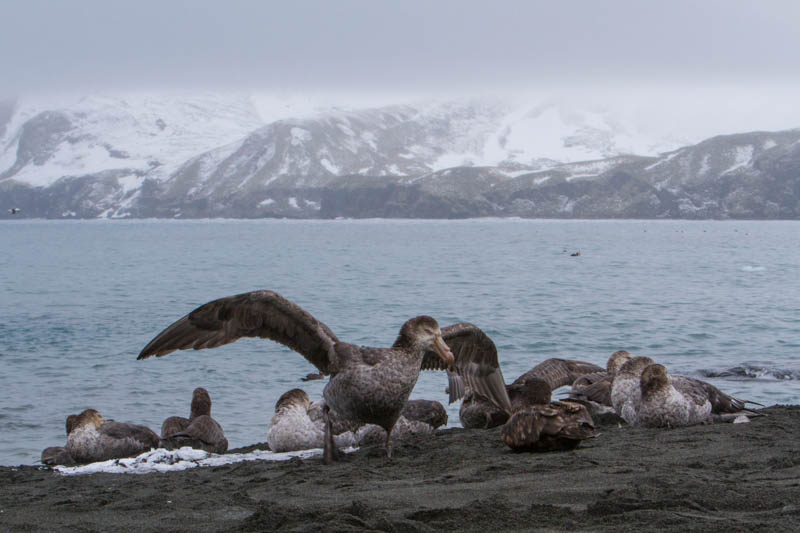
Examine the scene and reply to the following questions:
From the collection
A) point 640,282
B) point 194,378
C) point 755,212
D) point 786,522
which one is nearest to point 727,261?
point 640,282

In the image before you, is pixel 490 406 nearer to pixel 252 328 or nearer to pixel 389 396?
pixel 389 396

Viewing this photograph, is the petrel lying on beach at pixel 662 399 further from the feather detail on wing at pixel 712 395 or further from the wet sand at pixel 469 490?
the wet sand at pixel 469 490

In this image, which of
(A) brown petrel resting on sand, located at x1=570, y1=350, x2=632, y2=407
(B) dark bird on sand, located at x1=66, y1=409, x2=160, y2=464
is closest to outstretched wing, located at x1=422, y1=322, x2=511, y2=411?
(A) brown petrel resting on sand, located at x1=570, y1=350, x2=632, y2=407

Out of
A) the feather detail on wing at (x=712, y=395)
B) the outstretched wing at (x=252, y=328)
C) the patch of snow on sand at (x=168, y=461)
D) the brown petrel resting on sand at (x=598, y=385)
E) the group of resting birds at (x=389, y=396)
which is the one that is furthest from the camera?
the brown petrel resting on sand at (x=598, y=385)

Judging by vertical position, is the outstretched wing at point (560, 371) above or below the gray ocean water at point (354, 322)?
above

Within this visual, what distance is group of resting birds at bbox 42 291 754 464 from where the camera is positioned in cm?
798

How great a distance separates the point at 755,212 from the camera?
18938 cm

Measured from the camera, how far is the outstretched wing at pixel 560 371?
14047mm

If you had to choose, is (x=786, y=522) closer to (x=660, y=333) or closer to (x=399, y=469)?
(x=399, y=469)

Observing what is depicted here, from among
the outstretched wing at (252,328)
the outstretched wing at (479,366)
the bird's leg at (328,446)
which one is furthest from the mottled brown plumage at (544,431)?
the outstretched wing at (252,328)

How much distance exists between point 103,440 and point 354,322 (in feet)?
52.3

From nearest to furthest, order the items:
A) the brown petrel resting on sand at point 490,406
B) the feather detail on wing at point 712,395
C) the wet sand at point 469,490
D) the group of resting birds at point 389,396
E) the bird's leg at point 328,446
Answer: the wet sand at point 469,490 → the group of resting birds at point 389,396 → the bird's leg at point 328,446 → the feather detail on wing at point 712,395 → the brown petrel resting on sand at point 490,406

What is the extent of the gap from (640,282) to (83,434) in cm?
3283

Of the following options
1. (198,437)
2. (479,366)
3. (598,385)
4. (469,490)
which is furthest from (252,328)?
(598,385)
